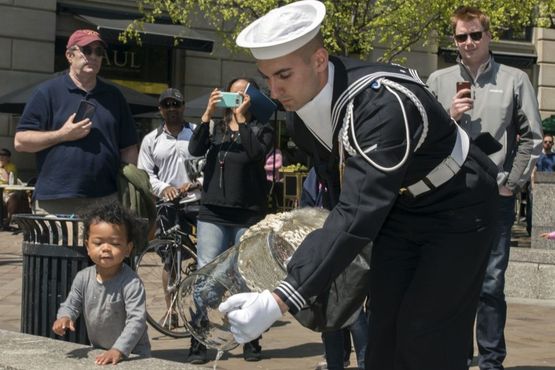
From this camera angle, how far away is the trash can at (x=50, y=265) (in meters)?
5.89

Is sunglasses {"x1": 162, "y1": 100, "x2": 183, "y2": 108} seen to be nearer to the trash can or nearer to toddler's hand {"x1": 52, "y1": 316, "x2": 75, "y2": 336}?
the trash can

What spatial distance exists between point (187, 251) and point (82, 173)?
2.50 metres

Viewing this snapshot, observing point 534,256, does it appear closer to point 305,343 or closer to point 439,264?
point 305,343

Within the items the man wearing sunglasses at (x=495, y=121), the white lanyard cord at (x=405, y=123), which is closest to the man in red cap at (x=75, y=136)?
the man wearing sunglasses at (x=495, y=121)

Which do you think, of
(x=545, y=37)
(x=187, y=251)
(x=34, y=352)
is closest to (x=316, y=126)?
(x=34, y=352)

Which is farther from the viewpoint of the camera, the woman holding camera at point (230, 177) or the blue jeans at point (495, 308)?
the woman holding camera at point (230, 177)

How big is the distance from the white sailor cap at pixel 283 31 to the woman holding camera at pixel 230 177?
3.99 metres

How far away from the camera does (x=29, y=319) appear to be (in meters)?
6.04

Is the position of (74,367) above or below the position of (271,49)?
below

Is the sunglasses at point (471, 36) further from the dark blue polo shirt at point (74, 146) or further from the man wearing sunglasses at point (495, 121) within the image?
the dark blue polo shirt at point (74, 146)

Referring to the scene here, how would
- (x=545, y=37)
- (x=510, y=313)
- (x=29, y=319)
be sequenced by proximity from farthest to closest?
(x=545, y=37), (x=510, y=313), (x=29, y=319)

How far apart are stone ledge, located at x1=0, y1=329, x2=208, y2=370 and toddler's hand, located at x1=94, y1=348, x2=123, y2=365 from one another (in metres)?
0.03

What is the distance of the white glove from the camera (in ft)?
10.2

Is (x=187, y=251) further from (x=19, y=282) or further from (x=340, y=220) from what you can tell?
(x=340, y=220)
